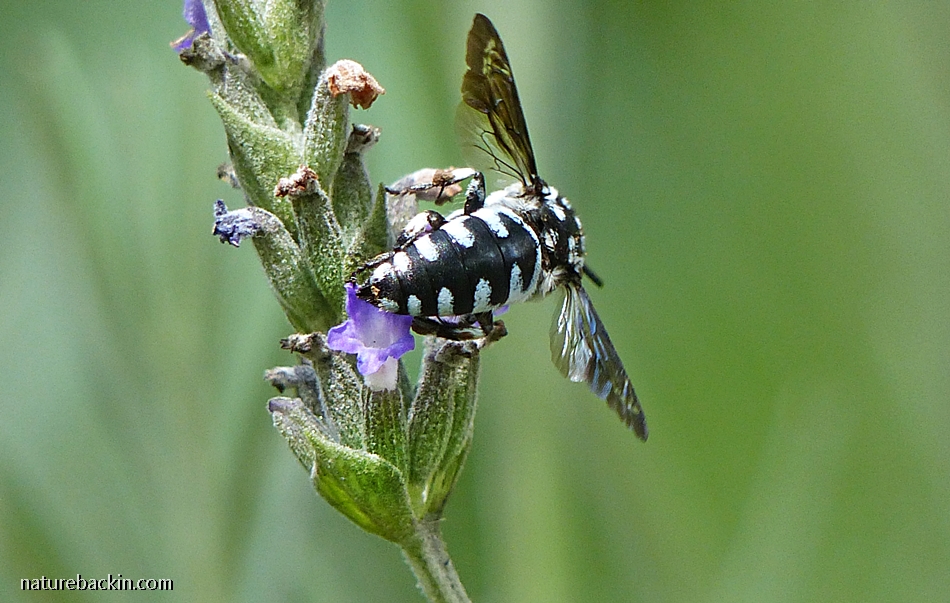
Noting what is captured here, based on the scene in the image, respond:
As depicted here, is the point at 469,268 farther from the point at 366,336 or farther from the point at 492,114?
the point at 492,114

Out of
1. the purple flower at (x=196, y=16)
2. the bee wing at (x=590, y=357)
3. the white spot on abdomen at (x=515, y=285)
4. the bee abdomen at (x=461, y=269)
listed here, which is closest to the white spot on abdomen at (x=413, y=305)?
the bee abdomen at (x=461, y=269)

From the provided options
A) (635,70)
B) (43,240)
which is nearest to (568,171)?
(635,70)

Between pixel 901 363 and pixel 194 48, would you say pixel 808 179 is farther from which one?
pixel 194 48

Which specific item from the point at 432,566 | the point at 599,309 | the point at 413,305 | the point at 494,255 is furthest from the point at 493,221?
the point at 599,309

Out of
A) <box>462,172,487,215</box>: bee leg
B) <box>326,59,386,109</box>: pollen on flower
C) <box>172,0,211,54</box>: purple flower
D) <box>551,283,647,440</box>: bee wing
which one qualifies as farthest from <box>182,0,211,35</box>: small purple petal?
<box>551,283,647,440</box>: bee wing

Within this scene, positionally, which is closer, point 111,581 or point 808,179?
point 111,581

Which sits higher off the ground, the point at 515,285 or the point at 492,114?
the point at 492,114

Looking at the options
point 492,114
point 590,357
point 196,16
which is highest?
point 196,16
